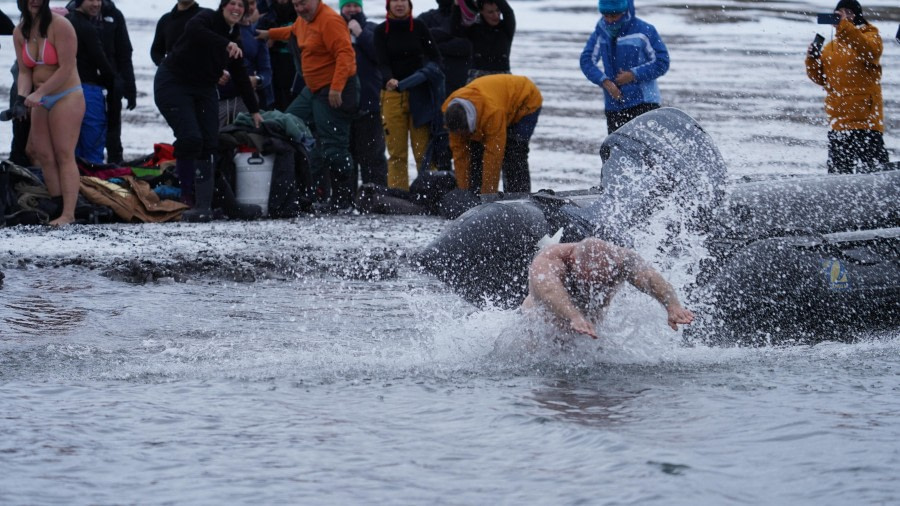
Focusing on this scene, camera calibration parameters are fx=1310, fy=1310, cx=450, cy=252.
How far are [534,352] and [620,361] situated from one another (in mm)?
383

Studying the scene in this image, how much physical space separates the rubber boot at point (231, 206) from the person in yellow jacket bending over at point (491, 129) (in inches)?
64.3

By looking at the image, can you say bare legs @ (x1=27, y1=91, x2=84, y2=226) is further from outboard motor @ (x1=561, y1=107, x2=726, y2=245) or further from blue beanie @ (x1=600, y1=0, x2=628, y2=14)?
outboard motor @ (x1=561, y1=107, x2=726, y2=245)

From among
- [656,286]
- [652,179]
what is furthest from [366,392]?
[652,179]

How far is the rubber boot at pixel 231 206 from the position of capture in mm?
10219

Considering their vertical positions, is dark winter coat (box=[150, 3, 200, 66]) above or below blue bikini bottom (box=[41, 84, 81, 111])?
above

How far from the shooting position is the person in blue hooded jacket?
930 centimetres

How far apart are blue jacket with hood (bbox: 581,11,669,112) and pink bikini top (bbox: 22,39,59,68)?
12.5 feet

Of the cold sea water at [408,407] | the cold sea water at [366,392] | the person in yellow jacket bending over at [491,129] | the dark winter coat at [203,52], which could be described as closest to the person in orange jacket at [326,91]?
the dark winter coat at [203,52]

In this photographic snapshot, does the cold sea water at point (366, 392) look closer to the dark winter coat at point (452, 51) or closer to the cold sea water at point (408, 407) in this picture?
the cold sea water at point (408, 407)

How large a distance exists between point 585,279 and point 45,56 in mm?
5074

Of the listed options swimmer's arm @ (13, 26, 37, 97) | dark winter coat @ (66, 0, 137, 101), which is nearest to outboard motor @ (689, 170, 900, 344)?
swimmer's arm @ (13, 26, 37, 97)

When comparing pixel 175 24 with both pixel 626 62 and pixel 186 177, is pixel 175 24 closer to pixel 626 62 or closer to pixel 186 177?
pixel 186 177

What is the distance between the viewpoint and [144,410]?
4.88 meters

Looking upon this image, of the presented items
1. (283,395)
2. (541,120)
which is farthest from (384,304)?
(541,120)
